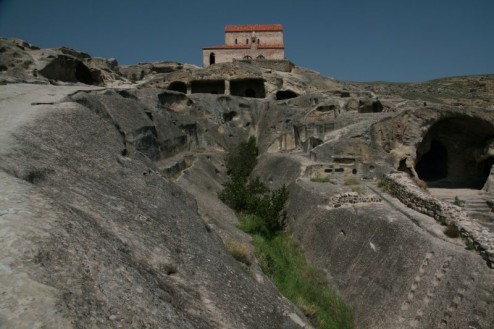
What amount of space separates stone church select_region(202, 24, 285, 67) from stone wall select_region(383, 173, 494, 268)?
28.4 meters

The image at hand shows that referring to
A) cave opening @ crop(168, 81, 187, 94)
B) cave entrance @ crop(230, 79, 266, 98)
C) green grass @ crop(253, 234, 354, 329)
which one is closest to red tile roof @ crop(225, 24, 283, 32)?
cave entrance @ crop(230, 79, 266, 98)

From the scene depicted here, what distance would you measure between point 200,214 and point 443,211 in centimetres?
717

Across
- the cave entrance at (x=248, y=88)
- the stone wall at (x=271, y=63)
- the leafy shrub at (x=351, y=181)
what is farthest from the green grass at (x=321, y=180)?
the stone wall at (x=271, y=63)

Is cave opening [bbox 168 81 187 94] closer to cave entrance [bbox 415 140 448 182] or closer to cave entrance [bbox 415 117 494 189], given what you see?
cave entrance [bbox 415 140 448 182]

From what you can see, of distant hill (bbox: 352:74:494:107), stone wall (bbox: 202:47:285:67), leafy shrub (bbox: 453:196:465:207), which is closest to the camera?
leafy shrub (bbox: 453:196:465:207)

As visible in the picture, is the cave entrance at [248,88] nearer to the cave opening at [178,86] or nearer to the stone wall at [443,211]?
the cave opening at [178,86]

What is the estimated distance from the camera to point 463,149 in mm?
21484

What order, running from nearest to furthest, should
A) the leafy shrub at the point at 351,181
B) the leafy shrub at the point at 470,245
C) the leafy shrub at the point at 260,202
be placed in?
the leafy shrub at the point at 470,245 → the leafy shrub at the point at 260,202 → the leafy shrub at the point at 351,181

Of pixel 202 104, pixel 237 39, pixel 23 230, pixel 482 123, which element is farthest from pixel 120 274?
pixel 237 39

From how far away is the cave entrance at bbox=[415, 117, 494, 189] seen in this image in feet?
66.2

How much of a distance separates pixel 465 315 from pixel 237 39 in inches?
1628

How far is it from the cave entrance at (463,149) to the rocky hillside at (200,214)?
80mm

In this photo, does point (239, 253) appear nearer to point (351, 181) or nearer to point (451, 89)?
point (351, 181)

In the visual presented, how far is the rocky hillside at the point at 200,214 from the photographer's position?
462 cm
